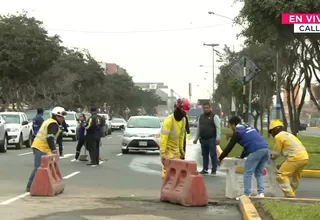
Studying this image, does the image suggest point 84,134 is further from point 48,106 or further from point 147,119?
point 48,106

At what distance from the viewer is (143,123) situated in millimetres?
25484

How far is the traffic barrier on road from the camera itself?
11.8 meters

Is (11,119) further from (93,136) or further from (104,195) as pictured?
(104,195)

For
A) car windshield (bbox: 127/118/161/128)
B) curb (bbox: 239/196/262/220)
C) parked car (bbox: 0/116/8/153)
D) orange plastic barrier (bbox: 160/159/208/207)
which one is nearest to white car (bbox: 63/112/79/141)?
car windshield (bbox: 127/118/161/128)

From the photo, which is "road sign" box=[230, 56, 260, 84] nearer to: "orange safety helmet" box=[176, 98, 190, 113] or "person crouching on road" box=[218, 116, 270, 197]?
"person crouching on road" box=[218, 116, 270, 197]

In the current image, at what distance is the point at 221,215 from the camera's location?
389 inches

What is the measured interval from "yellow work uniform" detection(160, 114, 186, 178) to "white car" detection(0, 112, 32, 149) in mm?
16544

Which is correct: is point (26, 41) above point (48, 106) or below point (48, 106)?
above

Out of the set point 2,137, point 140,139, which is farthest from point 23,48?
point 140,139

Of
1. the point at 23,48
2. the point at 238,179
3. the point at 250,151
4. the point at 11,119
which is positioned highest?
the point at 23,48

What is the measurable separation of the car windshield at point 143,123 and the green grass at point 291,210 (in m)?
15.4

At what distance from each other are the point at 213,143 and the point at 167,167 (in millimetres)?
5156

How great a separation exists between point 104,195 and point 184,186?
2.06 meters

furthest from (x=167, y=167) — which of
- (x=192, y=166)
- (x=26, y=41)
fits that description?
(x=26, y=41)
